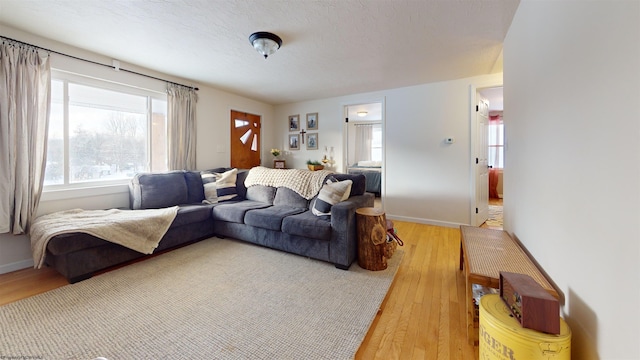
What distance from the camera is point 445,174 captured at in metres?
3.89

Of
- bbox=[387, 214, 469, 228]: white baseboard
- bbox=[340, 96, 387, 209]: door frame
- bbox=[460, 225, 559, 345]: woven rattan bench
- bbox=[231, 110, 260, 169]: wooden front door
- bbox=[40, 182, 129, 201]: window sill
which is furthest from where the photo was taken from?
bbox=[231, 110, 260, 169]: wooden front door

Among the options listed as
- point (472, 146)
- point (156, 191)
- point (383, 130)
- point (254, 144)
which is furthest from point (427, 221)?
point (156, 191)

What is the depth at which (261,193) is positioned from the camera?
11.7ft

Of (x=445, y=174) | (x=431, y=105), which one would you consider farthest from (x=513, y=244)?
(x=431, y=105)

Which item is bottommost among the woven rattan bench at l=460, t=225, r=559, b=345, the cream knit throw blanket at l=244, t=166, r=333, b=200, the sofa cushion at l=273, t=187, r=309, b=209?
the woven rattan bench at l=460, t=225, r=559, b=345

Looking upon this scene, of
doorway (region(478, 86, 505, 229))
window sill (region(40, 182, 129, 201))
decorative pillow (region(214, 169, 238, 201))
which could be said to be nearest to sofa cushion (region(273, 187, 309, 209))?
decorative pillow (region(214, 169, 238, 201))

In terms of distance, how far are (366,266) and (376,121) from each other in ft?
23.8

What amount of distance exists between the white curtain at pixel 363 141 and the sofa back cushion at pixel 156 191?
22.8 feet

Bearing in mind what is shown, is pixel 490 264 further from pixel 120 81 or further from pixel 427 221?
pixel 120 81

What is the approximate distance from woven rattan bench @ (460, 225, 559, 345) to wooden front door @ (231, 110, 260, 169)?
4.09 meters

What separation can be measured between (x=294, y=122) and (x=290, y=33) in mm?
3036

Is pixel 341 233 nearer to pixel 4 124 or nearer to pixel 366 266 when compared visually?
pixel 366 266

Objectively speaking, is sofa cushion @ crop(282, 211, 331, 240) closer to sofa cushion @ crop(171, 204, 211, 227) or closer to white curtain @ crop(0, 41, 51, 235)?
sofa cushion @ crop(171, 204, 211, 227)

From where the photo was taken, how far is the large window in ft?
8.80
